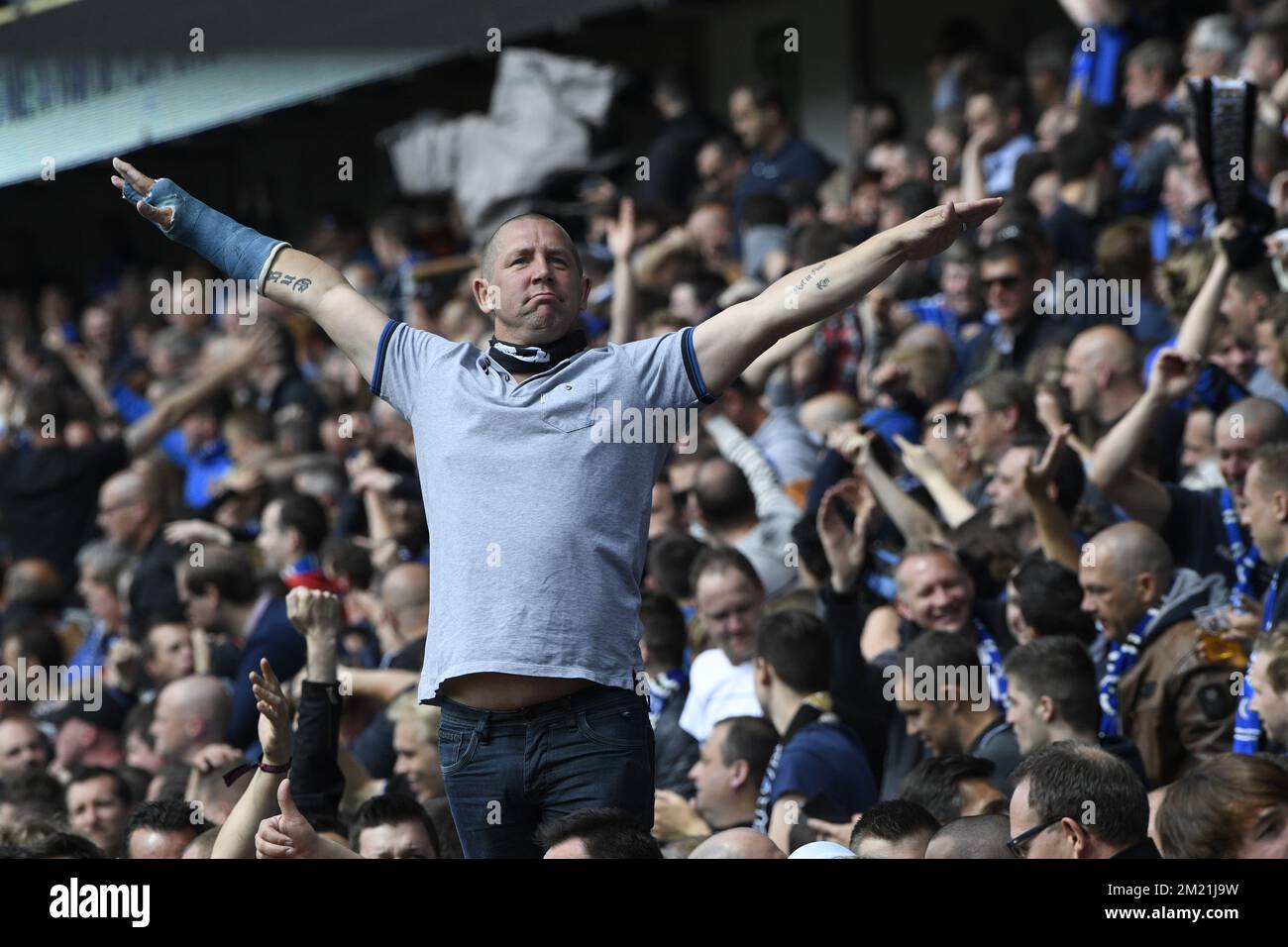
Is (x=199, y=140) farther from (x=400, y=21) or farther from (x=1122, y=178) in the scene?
(x=1122, y=178)

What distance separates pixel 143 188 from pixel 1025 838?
2.41 metres

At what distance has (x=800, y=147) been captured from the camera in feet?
40.0

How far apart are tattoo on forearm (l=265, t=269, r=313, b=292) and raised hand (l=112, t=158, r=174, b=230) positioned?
11.7 inches

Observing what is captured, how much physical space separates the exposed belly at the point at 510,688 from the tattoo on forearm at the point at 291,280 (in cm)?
96

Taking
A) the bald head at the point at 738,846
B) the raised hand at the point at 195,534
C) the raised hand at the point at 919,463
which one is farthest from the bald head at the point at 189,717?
the bald head at the point at 738,846

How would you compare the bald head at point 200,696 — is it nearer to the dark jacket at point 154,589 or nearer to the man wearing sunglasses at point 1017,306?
the dark jacket at point 154,589

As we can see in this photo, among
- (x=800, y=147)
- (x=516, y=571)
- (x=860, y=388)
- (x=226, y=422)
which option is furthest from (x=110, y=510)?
(x=516, y=571)

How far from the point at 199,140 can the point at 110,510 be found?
25.3ft

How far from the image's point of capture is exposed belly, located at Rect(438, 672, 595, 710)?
157 inches

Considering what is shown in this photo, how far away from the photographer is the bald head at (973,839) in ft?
14.4

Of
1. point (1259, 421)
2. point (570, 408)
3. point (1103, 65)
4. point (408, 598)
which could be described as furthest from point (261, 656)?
point (1103, 65)

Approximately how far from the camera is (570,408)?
4.06m

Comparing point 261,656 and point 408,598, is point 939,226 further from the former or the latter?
point 261,656

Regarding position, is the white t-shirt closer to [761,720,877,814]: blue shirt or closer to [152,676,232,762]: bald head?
[761,720,877,814]: blue shirt
